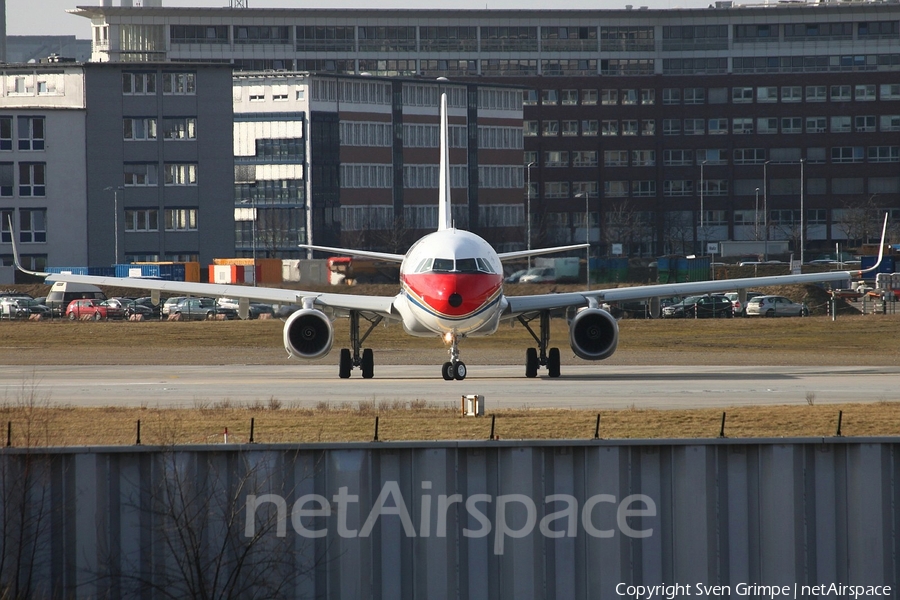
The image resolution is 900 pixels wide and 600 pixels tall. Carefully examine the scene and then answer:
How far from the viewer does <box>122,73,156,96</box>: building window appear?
361 feet

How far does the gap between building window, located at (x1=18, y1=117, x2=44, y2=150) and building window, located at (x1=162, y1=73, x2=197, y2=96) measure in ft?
37.7

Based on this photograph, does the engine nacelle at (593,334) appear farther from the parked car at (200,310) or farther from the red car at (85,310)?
the red car at (85,310)

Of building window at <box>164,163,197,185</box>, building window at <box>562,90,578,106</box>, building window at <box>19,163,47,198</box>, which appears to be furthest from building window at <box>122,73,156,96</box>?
building window at <box>562,90,578,106</box>

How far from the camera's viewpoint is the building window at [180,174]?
111312 millimetres

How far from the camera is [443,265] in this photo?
3494cm

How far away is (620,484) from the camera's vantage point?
15.3 meters

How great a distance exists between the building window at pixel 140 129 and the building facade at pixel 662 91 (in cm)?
4984

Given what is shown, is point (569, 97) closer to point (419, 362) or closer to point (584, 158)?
point (584, 158)

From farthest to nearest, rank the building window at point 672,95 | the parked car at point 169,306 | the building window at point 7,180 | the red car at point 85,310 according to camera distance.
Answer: the building window at point 672,95
the building window at point 7,180
the parked car at point 169,306
the red car at point 85,310

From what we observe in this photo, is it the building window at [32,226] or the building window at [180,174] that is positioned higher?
the building window at [180,174]

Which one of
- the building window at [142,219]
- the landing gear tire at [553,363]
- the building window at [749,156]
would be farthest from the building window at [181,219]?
the building window at [749,156]

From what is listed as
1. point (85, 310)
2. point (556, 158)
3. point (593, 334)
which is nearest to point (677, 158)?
point (556, 158)

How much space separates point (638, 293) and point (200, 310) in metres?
46.5

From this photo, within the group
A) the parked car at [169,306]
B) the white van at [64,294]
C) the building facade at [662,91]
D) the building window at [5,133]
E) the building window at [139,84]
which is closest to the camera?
the parked car at [169,306]
